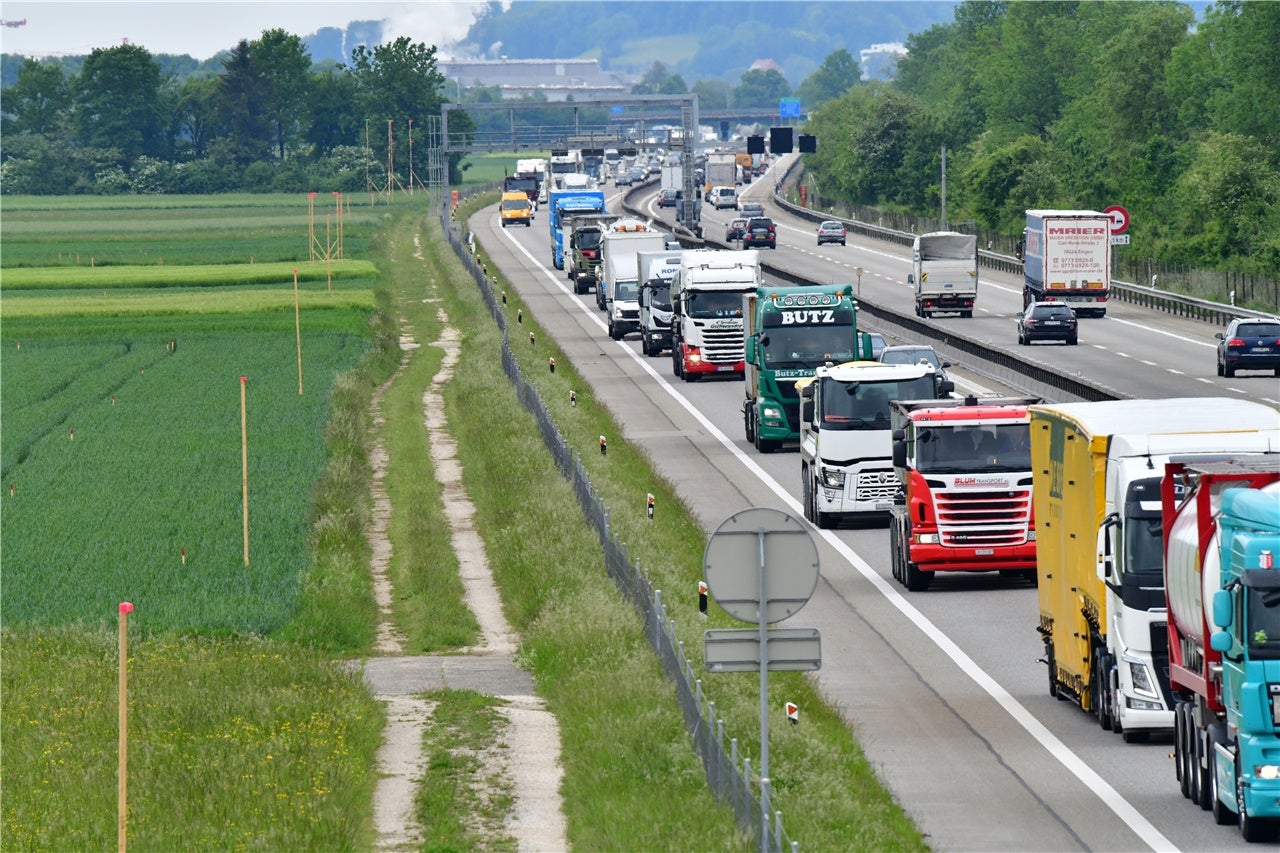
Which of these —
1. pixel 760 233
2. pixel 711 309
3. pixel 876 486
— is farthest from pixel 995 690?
pixel 760 233

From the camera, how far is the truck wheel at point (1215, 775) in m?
17.0

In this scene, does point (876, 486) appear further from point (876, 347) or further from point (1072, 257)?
point (1072, 257)

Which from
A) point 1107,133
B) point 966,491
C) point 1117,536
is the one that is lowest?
point 966,491

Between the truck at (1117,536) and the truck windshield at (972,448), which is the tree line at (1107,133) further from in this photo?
the truck at (1117,536)

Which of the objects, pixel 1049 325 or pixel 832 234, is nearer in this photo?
pixel 1049 325

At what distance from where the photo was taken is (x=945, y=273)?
2970 inches

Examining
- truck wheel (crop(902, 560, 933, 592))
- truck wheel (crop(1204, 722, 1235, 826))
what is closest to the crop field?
truck wheel (crop(902, 560, 933, 592))

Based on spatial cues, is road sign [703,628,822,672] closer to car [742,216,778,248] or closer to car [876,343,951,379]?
car [876,343,951,379]

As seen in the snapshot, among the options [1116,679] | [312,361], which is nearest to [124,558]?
[1116,679]

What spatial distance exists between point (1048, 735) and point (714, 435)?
27.3m

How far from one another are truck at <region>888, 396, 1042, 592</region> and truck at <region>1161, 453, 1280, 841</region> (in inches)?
409

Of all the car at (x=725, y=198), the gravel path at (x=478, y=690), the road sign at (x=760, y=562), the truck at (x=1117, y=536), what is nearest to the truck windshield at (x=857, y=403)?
the gravel path at (x=478, y=690)

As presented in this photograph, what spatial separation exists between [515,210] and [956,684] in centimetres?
12416

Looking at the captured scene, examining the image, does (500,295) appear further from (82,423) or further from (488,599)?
(488,599)
